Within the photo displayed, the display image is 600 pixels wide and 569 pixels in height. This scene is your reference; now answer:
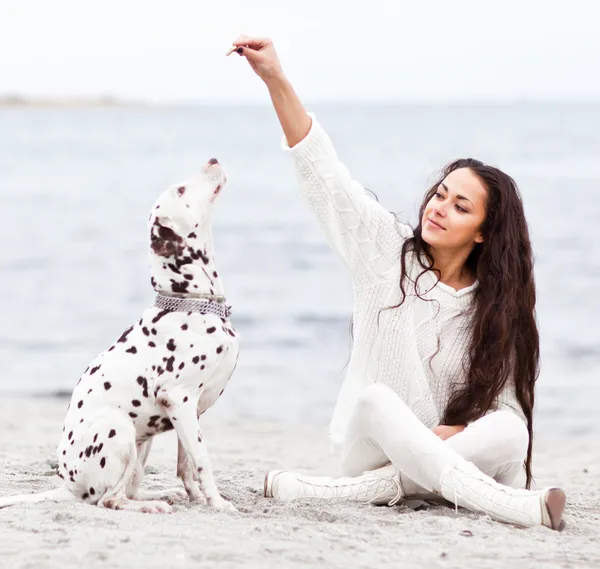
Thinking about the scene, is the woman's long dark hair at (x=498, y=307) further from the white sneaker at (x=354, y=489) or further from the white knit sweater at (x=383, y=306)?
the white sneaker at (x=354, y=489)

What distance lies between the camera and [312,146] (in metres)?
4.33

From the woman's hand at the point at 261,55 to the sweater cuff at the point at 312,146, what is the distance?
0.98 feet

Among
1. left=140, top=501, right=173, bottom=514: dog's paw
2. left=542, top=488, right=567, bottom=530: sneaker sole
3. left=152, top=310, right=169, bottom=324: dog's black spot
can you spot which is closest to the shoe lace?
left=542, top=488, right=567, bottom=530: sneaker sole

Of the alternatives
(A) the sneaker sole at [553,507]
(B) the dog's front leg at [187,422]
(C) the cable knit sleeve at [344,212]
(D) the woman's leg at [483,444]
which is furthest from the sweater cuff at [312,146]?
(A) the sneaker sole at [553,507]

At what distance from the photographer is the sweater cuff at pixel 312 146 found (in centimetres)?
431

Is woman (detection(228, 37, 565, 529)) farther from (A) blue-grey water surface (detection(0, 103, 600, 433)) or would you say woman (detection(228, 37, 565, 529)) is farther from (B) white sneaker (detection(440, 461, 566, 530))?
(A) blue-grey water surface (detection(0, 103, 600, 433))

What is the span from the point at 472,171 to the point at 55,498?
7.66 feet

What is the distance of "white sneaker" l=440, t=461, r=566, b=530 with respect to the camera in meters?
3.75

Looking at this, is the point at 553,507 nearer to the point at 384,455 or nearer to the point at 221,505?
the point at 384,455

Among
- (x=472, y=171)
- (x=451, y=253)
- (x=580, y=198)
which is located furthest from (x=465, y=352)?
(x=580, y=198)

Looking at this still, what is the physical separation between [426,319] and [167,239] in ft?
4.35

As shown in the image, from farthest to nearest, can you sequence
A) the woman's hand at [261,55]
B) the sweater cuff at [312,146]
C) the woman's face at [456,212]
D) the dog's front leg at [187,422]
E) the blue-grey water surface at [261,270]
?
the blue-grey water surface at [261,270] → the woman's face at [456,212] → the sweater cuff at [312,146] → the woman's hand at [261,55] → the dog's front leg at [187,422]

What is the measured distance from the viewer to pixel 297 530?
3.50 metres

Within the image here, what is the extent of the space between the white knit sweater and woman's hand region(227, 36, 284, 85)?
32 centimetres
